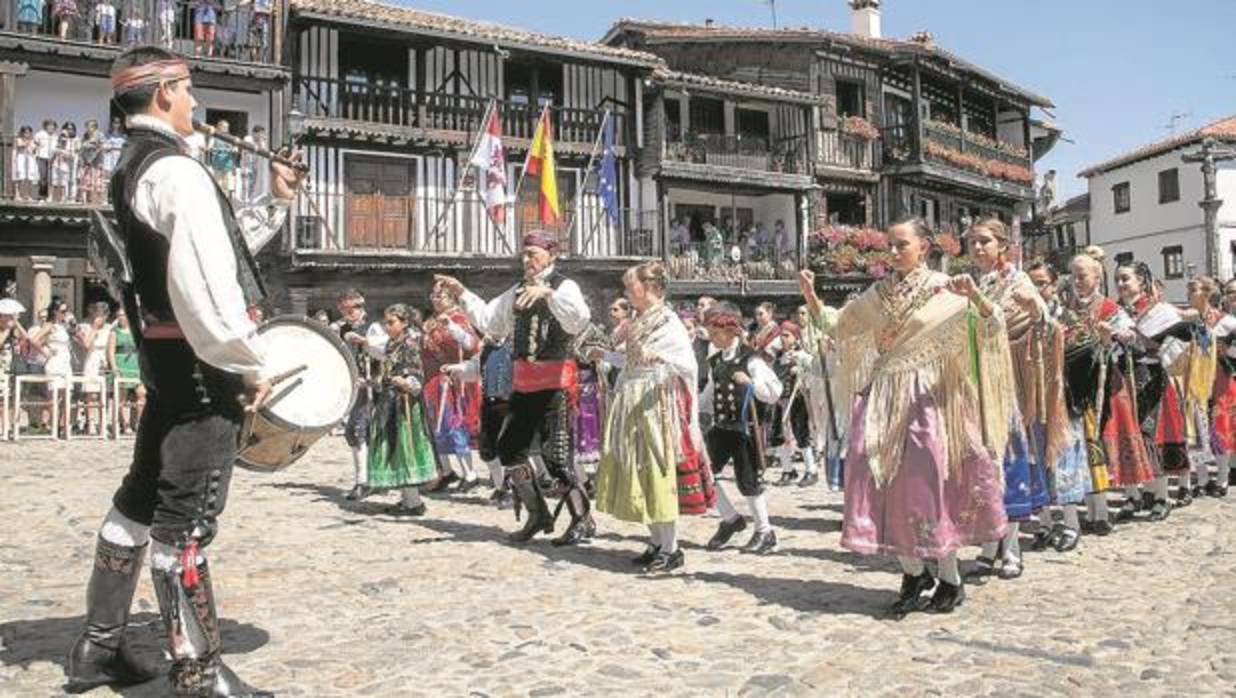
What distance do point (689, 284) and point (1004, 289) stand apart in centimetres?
1958

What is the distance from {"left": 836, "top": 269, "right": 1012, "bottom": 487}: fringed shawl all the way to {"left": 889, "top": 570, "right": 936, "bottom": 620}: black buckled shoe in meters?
0.47

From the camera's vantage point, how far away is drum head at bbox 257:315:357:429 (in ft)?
12.2

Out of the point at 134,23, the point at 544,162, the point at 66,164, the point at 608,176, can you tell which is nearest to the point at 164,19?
the point at 134,23

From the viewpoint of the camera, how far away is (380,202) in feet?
72.7

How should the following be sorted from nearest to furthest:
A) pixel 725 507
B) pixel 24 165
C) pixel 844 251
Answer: pixel 725 507 < pixel 24 165 < pixel 844 251

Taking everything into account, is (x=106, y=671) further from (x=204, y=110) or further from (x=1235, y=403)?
(x=204, y=110)

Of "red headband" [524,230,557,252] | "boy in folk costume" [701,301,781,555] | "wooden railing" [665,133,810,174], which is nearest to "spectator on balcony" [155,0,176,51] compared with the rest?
"wooden railing" [665,133,810,174]

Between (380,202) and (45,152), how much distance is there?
6.36m

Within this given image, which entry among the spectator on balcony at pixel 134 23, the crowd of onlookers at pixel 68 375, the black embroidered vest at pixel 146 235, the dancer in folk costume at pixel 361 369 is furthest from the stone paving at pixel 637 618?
the spectator on balcony at pixel 134 23

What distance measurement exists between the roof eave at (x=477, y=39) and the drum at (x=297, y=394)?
60.9 feet

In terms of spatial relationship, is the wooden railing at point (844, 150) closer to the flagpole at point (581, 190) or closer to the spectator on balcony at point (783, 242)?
the spectator on balcony at point (783, 242)

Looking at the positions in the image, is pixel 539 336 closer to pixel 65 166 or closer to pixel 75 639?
pixel 75 639

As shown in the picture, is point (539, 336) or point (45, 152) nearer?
point (539, 336)

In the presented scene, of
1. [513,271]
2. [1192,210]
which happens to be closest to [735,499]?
[513,271]
